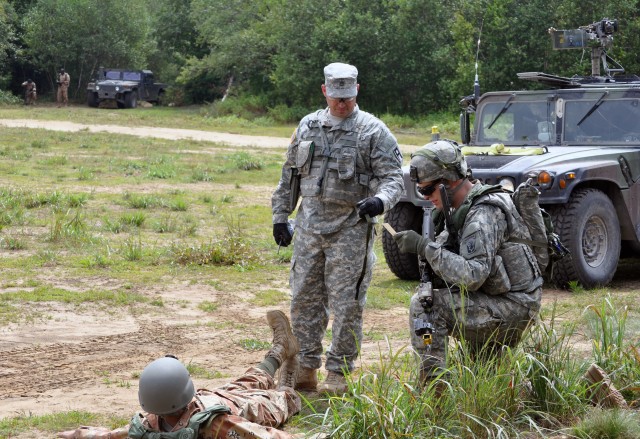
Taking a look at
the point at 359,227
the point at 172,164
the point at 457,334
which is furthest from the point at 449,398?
the point at 172,164

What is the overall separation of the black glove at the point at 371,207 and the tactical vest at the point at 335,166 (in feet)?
0.90

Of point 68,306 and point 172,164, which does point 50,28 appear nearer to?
point 172,164

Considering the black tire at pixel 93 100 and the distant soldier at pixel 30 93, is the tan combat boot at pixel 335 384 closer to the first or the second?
the black tire at pixel 93 100

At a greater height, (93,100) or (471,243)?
(93,100)

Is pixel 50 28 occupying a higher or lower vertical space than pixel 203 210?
higher

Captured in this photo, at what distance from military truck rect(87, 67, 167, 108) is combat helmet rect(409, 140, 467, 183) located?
32472mm

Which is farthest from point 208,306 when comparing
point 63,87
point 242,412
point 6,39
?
point 6,39

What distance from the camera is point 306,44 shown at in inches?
1266

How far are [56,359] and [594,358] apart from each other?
9.98ft

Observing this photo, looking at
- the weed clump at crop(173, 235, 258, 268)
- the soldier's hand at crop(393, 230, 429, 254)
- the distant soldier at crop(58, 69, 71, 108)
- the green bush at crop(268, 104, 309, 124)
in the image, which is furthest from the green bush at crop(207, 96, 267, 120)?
the soldier's hand at crop(393, 230, 429, 254)

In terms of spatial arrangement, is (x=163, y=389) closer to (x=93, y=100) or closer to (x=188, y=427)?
(x=188, y=427)

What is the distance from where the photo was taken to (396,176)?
17.2 feet

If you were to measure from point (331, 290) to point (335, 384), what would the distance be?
0.47 meters

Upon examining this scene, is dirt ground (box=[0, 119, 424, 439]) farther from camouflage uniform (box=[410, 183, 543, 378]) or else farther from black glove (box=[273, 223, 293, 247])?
camouflage uniform (box=[410, 183, 543, 378])
